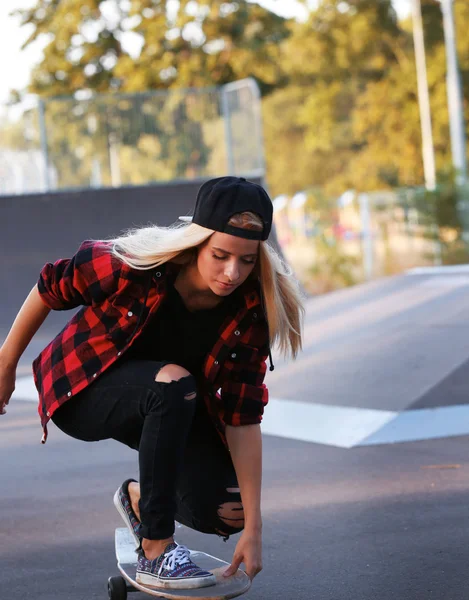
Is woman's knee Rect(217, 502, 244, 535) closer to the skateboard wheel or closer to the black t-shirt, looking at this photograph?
the skateboard wheel

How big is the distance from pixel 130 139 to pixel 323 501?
535 inches

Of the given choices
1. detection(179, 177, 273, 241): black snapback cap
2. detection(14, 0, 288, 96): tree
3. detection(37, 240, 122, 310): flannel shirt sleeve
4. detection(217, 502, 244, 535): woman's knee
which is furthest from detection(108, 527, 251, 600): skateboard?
detection(14, 0, 288, 96): tree

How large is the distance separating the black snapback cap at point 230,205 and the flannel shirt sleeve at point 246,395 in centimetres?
47

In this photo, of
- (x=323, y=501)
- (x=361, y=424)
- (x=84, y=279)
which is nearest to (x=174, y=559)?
(x=84, y=279)

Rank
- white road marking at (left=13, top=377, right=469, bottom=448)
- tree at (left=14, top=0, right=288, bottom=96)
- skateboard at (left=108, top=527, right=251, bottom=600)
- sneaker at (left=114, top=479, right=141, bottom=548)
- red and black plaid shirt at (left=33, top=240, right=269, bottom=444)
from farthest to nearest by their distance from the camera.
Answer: tree at (left=14, top=0, right=288, bottom=96) < white road marking at (left=13, top=377, right=469, bottom=448) < sneaker at (left=114, top=479, right=141, bottom=548) < red and black plaid shirt at (left=33, top=240, right=269, bottom=444) < skateboard at (left=108, top=527, right=251, bottom=600)

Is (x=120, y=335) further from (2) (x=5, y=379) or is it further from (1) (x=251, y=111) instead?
(1) (x=251, y=111)

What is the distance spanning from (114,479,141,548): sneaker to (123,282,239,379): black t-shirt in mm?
557

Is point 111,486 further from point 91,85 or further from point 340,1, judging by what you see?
point 340,1

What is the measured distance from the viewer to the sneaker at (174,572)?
11.3 feet

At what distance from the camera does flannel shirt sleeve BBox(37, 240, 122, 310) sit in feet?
12.0

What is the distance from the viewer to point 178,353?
12.3 feet

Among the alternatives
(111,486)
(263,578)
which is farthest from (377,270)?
(263,578)

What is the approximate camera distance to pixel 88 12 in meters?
27.8

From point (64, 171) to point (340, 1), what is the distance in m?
23.8
